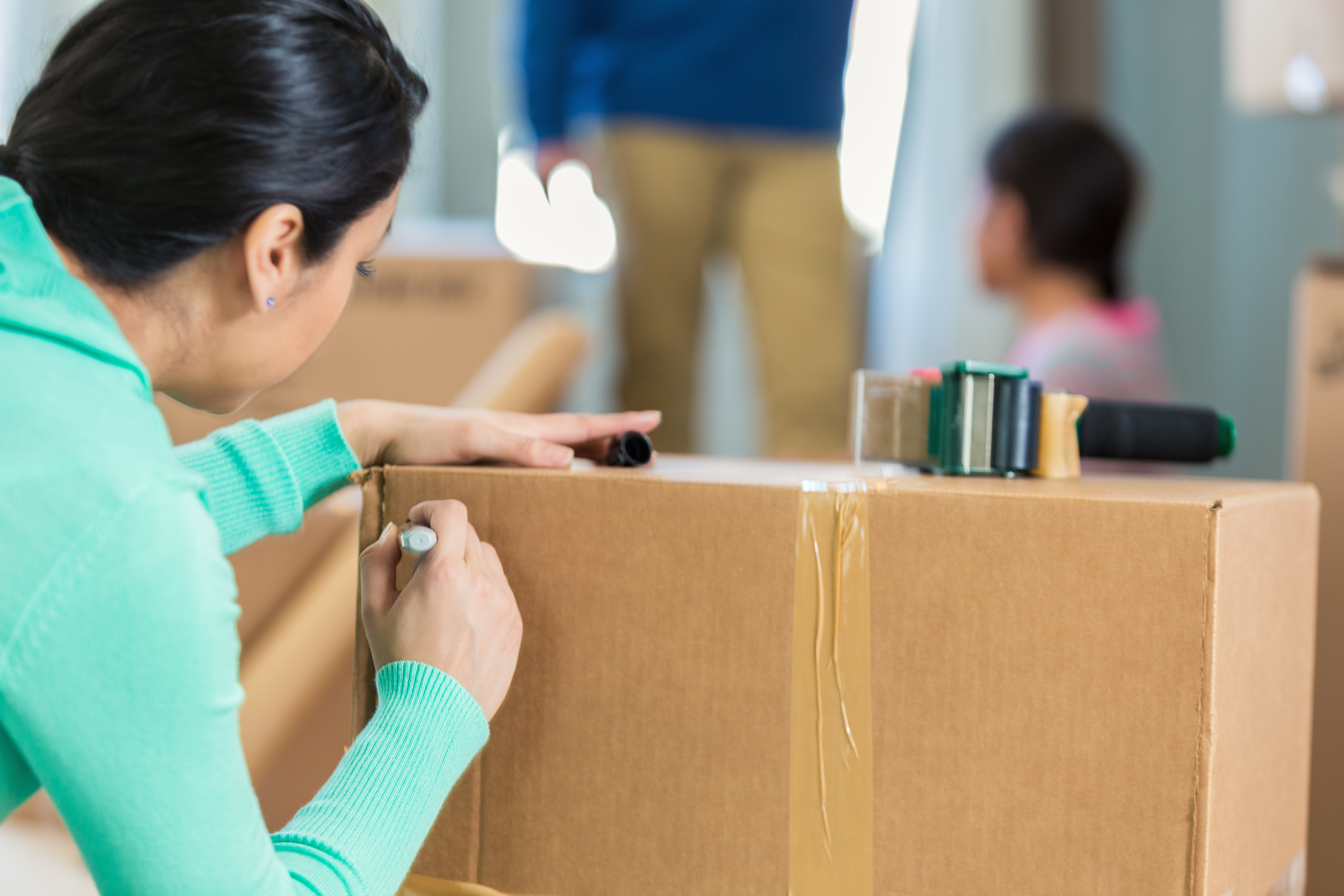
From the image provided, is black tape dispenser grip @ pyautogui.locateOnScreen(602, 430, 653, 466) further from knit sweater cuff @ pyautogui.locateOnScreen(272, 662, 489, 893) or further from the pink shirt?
the pink shirt

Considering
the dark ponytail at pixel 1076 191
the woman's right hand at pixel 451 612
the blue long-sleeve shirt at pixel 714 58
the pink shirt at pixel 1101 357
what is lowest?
the woman's right hand at pixel 451 612

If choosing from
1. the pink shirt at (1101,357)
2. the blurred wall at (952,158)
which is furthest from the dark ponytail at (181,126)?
the blurred wall at (952,158)

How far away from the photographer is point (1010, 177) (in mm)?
1608

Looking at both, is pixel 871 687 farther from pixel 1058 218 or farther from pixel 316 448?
pixel 1058 218

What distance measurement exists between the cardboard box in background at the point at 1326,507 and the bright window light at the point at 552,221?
1130 millimetres

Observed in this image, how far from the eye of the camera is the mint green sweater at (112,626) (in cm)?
42

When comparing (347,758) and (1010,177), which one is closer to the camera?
(347,758)

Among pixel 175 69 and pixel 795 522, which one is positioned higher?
pixel 175 69

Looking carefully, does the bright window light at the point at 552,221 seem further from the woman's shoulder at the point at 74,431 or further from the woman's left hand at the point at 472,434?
the woman's shoulder at the point at 74,431

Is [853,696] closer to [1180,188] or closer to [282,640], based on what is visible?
[282,640]

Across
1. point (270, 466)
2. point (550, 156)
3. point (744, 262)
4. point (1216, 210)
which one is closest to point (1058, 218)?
point (744, 262)

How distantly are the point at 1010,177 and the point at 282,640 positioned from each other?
1172 mm

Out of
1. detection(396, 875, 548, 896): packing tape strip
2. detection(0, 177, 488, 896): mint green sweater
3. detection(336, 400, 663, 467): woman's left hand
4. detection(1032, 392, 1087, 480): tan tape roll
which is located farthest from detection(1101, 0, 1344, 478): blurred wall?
detection(0, 177, 488, 896): mint green sweater

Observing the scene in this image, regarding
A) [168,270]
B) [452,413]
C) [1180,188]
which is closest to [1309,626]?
[452,413]
